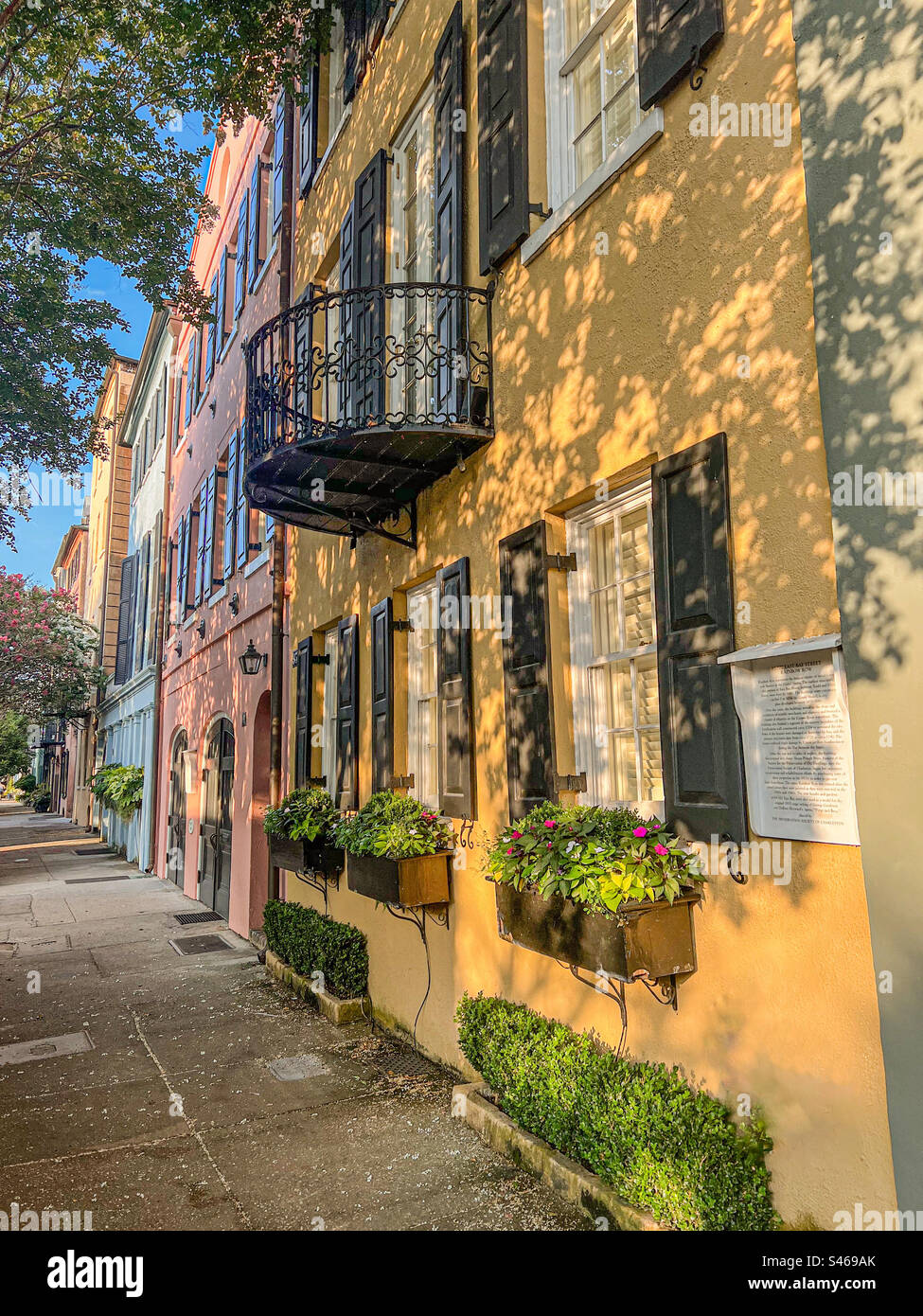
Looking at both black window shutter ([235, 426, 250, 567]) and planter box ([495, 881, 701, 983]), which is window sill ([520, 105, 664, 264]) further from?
black window shutter ([235, 426, 250, 567])

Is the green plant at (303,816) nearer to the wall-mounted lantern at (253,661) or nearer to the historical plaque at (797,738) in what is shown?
the wall-mounted lantern at (253,661)

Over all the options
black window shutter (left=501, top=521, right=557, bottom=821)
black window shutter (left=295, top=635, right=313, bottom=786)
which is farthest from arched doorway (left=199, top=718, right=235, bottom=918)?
black window shutter (left=501, top=521, right=557, bottom=821)

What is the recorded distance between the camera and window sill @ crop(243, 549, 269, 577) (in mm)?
11070

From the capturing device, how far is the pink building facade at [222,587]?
37.6 ft

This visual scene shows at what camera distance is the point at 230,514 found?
1309 centimetres

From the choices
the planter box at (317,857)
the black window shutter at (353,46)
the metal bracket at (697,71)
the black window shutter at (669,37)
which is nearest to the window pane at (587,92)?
the black window shutter at (669,37)

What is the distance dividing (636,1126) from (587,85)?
18.1 ft

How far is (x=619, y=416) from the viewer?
4.29m

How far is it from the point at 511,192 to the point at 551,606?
265 centimetres

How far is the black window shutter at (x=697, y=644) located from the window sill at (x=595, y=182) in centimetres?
164

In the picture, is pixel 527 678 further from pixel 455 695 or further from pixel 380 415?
pixel 380 415

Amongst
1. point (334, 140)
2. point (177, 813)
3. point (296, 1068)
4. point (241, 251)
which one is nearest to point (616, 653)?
point (296, 1068)
